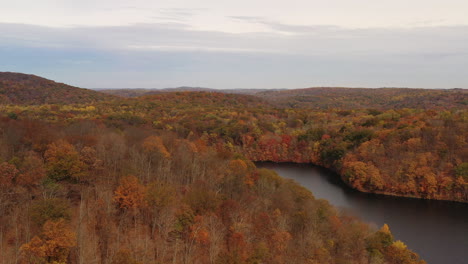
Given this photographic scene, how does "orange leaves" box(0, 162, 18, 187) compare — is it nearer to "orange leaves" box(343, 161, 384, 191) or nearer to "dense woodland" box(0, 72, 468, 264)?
"dense woodland" box(0, 72, 468, 264)

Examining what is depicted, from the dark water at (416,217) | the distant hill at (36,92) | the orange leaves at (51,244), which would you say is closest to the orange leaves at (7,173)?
the orange leaves at (51,244)

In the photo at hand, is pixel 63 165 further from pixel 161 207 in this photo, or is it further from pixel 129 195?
pixel 161 207

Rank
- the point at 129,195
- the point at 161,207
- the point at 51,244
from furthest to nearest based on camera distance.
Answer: the point at 161,207, the point at 129,195, the point at 51,244

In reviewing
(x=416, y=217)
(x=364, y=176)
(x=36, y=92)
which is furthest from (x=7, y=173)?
(x=36, y=92)

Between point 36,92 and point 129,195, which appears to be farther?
point 36,92

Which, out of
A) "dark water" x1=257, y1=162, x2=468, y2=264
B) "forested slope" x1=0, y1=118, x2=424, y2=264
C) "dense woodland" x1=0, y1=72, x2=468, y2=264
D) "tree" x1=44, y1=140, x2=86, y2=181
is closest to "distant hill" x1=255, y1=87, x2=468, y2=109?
"dark water" x1=257, y1=162, x2=468, y2=264

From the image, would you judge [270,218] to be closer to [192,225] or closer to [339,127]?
[192,225]

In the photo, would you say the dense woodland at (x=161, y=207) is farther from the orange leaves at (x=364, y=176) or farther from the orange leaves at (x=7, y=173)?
the orange leaves at (x=364, y=176)
